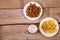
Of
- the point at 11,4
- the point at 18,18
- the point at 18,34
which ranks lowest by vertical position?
the point at 18,34

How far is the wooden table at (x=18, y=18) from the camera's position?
1.23 metres

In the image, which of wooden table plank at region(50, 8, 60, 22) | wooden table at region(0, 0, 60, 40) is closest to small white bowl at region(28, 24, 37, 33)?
wooden table at region(0, 0, 60, 40)

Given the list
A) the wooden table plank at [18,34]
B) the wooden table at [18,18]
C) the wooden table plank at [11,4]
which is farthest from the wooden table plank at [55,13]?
the wooden table plank at [11,4]

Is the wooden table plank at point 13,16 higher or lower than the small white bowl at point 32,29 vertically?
higher

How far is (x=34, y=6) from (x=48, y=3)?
13 centimetres

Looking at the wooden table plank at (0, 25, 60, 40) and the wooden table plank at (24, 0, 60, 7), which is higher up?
the wooden table plank at (24, 0, 60, 7)

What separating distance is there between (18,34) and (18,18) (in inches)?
5.3

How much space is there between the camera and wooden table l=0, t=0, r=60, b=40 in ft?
4.05

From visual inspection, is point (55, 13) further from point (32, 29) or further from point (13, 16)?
point (13, 16)

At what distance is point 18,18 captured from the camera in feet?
4.14

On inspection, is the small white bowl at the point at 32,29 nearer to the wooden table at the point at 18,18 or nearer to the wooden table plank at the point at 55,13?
the wooden table at the point at 18,18

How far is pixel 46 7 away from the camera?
129 cm

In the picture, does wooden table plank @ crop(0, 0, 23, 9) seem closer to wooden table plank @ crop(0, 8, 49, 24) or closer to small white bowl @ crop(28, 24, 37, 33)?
wooden table plank @ crop(0, 8, 49, 24)

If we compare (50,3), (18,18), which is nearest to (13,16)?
(18,18)
